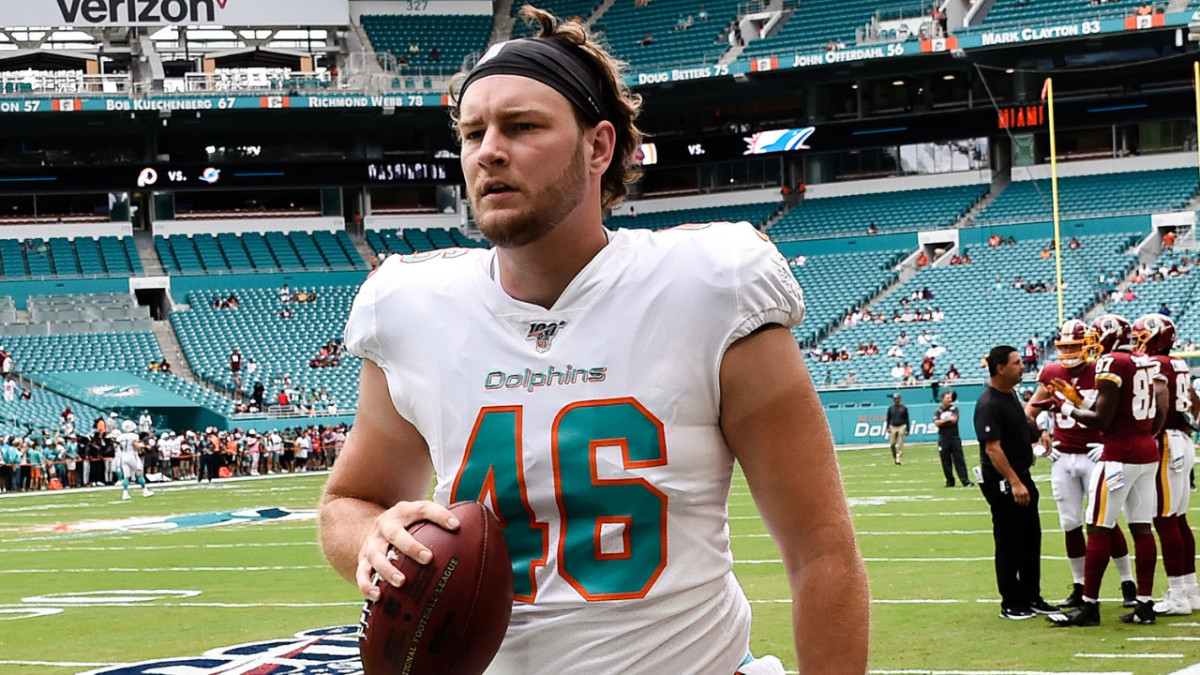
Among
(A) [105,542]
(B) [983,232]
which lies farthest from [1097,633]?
(B) [983,232]

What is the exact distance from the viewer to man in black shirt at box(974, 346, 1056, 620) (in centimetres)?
958

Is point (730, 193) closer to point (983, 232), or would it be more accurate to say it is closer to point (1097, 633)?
point (983, 232)

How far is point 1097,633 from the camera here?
898cm

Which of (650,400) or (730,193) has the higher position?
(730,193)

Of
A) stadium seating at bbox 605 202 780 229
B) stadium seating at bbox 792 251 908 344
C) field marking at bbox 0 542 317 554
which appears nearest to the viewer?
A: field marking at bbox 0 542 317 554

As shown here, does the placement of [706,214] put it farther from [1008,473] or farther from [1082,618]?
[1082,618]

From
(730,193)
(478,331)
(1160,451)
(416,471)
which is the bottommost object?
(1160,451)

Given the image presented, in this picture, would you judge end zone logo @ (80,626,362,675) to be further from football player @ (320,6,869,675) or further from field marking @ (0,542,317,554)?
field marking @ (0,542,317,554)

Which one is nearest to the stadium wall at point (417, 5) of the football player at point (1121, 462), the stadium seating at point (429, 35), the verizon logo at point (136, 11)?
the stadium seating at point (429, 35)

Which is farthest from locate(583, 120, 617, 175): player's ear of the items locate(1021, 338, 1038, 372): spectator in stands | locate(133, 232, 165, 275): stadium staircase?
locate(133, 232, 165, 275): stadium staircase

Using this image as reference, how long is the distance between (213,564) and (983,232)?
31609 mm

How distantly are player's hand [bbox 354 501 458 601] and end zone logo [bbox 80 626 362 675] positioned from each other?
5670 mm

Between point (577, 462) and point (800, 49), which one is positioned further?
point (800, 49)

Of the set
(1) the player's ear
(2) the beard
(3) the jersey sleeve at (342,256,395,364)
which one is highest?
(1) the player's ear
